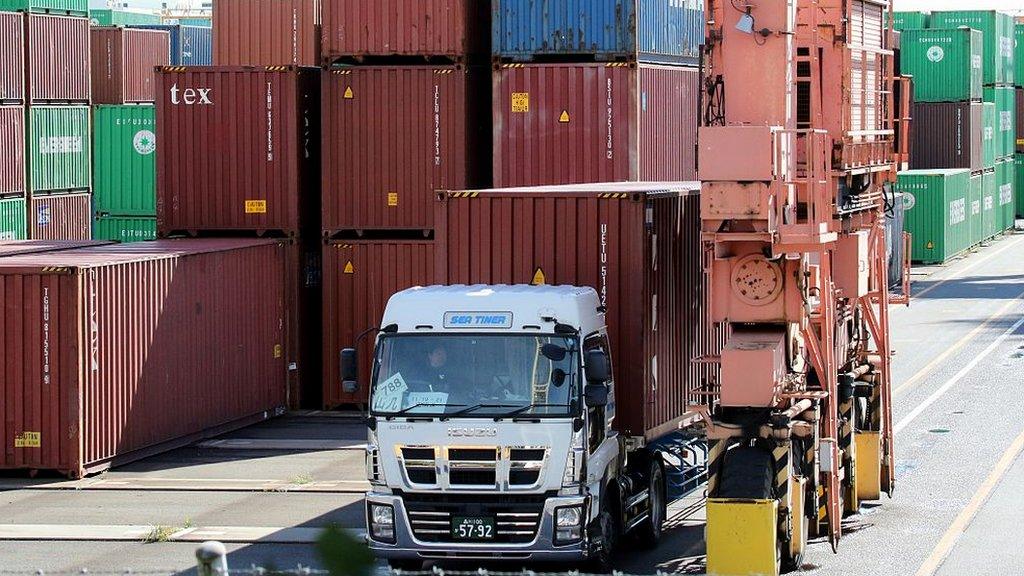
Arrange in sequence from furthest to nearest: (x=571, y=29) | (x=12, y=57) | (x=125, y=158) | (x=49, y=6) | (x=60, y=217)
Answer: (x=125, y=158), (x=60, y=217), (x=49, y=6), (x=12, y=57), (x=571, y=29)

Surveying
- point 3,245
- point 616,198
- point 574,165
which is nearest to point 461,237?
point 616,198

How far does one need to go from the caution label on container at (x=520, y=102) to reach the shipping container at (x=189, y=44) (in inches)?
1143

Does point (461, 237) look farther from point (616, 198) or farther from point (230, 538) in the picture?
point (230, 538)

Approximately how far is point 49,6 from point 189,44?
54.4 ft

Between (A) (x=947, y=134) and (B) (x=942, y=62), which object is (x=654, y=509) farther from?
(A) (x=947, y=134)

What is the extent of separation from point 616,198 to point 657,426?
2.35 meters

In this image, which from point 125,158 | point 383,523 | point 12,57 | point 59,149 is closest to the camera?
point 383,523

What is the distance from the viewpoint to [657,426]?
17188mm

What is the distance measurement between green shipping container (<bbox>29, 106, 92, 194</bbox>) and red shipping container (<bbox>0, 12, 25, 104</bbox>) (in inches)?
32.1

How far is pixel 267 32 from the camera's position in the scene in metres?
30.3

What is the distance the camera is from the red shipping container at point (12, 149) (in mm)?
36125

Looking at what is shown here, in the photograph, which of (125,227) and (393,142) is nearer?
(393,142)

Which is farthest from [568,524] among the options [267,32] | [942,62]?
[942,62]

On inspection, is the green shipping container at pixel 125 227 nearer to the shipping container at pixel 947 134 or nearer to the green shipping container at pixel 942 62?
the green shipping container at pixel 942 62
